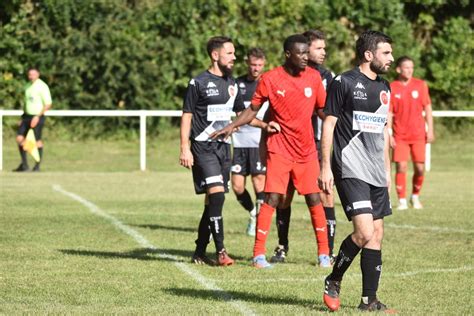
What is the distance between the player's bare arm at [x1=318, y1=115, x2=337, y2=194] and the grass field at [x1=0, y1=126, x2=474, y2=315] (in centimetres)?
93

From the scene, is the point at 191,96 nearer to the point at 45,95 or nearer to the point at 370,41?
the point at 370,41

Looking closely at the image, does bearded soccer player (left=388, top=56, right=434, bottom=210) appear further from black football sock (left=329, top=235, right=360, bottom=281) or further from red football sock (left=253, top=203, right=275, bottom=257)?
black football sock (left=329, top=235, right=360, bottom=281)

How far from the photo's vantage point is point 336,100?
8578mm

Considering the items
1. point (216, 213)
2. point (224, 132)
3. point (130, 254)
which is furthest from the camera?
→ point (130, 254)

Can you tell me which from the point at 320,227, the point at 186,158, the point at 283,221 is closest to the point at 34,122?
the point at 283,221

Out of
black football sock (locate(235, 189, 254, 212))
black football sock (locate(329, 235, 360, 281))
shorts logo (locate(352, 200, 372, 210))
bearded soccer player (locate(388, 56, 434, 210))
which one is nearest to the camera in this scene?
shorts logo (locate(352, 200, 372, 210))

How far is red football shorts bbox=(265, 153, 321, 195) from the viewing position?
36.5 ft

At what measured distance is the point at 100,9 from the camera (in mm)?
29406

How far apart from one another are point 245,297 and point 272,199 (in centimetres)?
203

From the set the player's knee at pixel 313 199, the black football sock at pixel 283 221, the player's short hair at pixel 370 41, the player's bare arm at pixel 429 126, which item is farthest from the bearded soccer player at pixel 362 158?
the player's bare arm at pixel 429 126

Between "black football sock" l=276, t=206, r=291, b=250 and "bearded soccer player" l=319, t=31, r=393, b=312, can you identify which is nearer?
"bearded soccer player" l=319, t=31, r=393, b=312

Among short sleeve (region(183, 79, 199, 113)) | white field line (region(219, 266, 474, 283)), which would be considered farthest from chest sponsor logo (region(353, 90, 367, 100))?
short sleeve (region(183, 79, 199, 113))

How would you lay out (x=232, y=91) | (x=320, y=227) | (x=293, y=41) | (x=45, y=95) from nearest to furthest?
(x=293, y=41) < (x=320, y=227) < (x=232, y=91) < (x=45, y=95)

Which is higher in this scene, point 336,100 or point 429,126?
point 336,100
